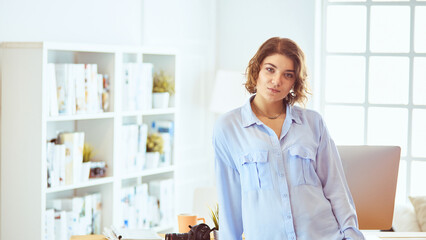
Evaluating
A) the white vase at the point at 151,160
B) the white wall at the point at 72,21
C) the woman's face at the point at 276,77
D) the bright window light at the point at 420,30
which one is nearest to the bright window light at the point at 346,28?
the bright window light at the point at 420,30

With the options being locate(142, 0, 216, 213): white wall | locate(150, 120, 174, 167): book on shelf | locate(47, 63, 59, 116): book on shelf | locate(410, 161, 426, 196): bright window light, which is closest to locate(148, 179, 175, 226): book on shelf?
locate(150, 120, 174, 167): book on shelf

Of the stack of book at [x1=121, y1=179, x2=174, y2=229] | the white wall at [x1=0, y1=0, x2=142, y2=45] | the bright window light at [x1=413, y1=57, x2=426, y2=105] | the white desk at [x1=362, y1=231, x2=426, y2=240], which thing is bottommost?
the stack of book at [x1=121, y1=179, x2=174, y2=229]

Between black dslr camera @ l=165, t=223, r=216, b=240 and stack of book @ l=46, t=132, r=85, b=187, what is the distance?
133 cm

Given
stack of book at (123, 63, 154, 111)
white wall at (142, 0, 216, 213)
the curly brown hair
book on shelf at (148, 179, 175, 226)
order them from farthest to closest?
white wall at (142, 0, 216, 213), book on shelf at (148, 179, 175, 226), stack of book at (123, 63, 154, 111), the curly brown hair

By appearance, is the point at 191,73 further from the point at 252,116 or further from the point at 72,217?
the point at 252,116

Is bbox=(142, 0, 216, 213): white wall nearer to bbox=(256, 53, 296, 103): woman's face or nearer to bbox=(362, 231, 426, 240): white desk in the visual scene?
bbox=(362, 231, 426, 240): white desk

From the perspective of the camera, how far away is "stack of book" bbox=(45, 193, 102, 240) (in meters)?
3.53

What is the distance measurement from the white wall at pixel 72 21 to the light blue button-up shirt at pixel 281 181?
1.82 meters

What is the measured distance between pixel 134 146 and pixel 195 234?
187 centimetres

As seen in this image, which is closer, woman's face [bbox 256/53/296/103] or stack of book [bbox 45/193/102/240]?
woman's face [bbox 256/53/296/103]

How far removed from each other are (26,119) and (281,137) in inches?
66.7

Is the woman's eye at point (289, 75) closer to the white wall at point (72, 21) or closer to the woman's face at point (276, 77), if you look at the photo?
the woman's face at point (276, 77)

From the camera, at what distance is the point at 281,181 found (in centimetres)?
228

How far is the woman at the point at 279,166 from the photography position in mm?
2266
